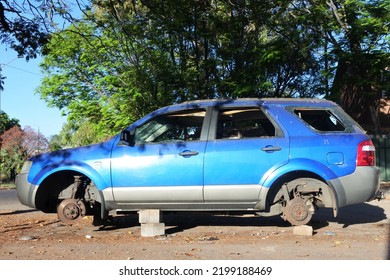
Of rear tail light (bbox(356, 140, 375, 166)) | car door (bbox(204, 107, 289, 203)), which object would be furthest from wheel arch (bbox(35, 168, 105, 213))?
rear tail light (bbox(356, 140, 375, 166))

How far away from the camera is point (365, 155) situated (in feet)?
19.0

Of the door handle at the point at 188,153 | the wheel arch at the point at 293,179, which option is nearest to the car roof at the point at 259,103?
the door handle at the point at 188,153

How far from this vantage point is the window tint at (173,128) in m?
6.22

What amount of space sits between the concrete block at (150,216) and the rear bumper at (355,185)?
2.41 m

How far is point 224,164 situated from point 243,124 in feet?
2.57

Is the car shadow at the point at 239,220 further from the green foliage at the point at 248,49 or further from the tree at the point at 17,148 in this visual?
the tree at the point at 17,148

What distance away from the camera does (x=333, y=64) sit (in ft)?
49.0

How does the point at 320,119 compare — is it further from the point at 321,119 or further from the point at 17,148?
the point at 17,148

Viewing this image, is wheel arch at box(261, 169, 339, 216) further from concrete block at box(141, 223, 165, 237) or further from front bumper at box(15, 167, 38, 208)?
front bumper at box(15, 167, 38, 208)

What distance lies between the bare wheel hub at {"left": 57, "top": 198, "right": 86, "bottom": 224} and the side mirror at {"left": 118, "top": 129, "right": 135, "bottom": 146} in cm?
110

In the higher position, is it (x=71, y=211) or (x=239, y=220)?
(x=71, y=211)

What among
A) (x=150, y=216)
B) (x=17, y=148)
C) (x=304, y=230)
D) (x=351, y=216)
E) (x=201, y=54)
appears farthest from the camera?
(x=17, y=148)

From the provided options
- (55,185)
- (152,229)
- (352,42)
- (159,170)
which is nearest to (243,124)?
(159,170)

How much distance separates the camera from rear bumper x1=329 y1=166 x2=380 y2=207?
226 inches
